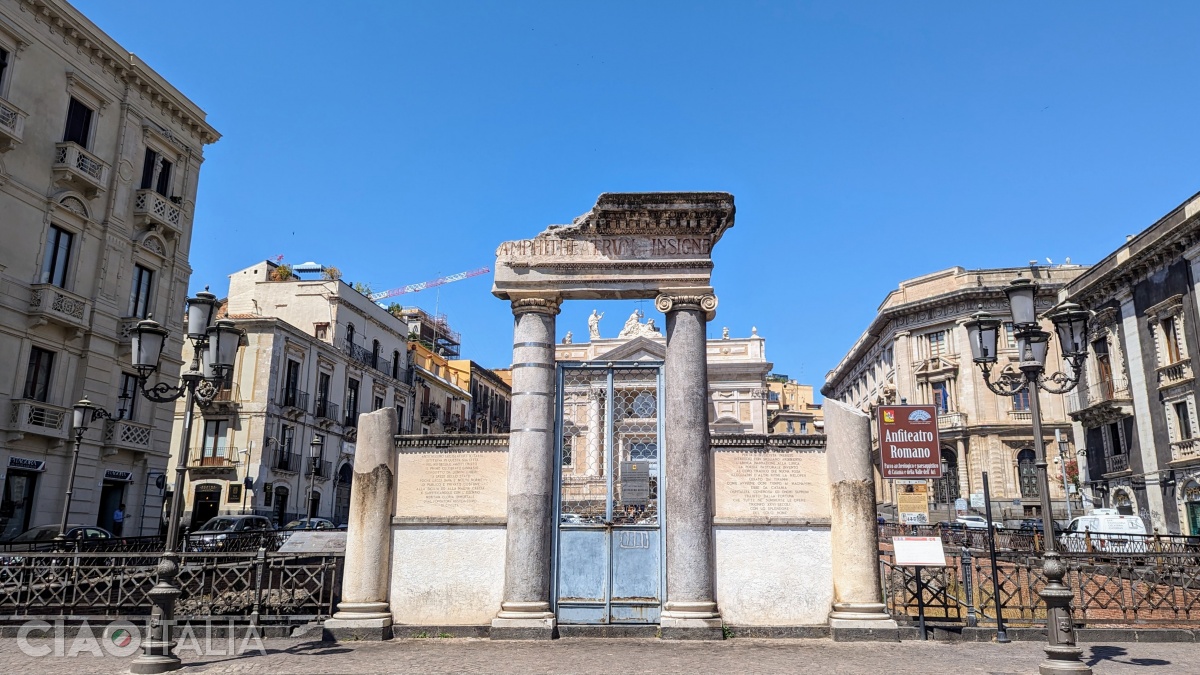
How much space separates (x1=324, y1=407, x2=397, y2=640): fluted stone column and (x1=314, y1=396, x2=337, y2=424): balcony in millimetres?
30172

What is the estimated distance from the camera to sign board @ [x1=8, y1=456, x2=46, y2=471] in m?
20.4

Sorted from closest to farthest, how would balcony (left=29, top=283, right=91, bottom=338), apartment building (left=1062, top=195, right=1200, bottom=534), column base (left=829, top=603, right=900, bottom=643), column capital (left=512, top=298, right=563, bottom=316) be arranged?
column base (left=829, top=603, right=900, bottom=643) < column capital (left=512, top=298, right=563, bottom=316) < balcony (left=29, top=283, right=91, bottom=338) < apartment building (left=1062, top=195, right=1200, bottom=534)

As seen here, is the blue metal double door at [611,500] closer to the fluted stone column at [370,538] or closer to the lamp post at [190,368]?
the fluted stone column at [370,538]

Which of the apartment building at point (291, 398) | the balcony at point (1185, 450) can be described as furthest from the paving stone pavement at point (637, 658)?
the apartment building at point (291, 398)

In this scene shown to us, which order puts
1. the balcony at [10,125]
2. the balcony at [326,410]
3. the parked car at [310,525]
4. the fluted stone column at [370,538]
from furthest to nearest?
the balcony at [326,410]
the parked car at [310,525]
the balcony at [10,125]
the fluted stone column at [370,538]

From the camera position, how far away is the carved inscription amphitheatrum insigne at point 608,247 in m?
10.8

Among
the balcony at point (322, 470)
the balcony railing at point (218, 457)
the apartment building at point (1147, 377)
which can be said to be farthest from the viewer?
the balcony at point (322, 470)

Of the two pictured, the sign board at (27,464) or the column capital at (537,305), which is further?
the sign board at (27,464)

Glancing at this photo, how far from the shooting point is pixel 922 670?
7.97 m

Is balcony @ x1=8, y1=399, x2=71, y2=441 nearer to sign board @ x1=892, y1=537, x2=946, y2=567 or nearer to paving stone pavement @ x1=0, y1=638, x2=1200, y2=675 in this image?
paving stone pavement @ x1=0, y1=638, x2=1200, y2=675

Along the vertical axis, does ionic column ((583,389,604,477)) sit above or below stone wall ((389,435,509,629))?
above

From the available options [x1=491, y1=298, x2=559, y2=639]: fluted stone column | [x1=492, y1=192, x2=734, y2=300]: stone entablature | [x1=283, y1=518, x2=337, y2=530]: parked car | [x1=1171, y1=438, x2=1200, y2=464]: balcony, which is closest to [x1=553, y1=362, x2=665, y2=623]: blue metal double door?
[x1=491, y1=298, x2=559, y2=639]: fluted stone column

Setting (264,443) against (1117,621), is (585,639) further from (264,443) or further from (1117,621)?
(264,443)

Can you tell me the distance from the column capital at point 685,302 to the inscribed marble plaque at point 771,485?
1938 millimetres
